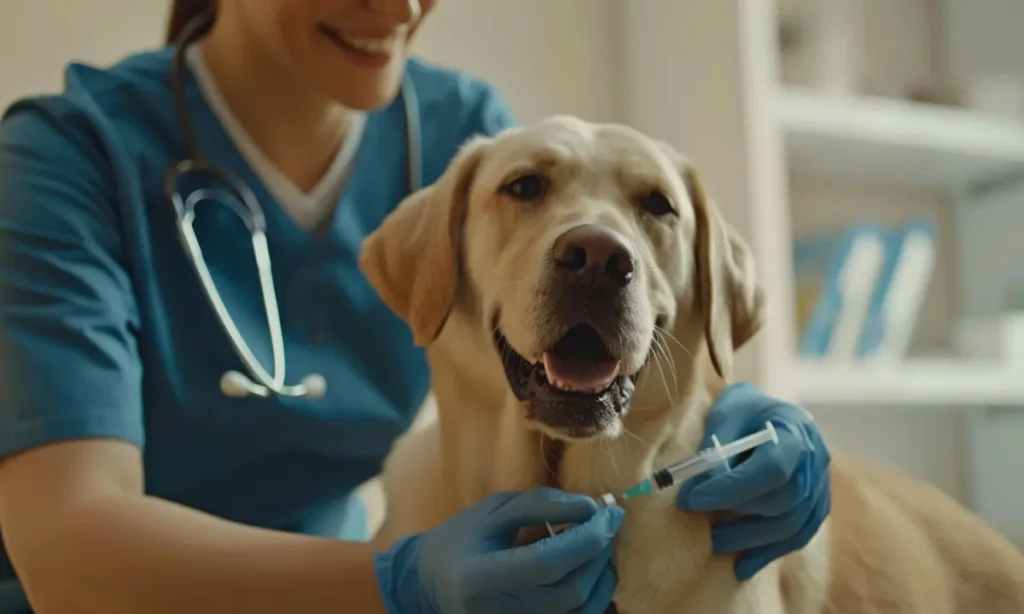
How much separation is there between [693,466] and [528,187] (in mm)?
311

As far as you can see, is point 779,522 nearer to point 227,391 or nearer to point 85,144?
point 227,391

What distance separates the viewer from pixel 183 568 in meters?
0.81

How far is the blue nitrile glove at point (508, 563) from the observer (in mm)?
753

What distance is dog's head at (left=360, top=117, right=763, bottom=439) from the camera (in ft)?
2.47

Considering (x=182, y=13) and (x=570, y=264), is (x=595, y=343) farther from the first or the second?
(x=182, y=13)

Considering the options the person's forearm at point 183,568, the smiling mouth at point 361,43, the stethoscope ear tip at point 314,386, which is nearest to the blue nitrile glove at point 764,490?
the person's forearm at point 183,568

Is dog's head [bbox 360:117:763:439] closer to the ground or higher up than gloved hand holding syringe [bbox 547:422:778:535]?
higher up

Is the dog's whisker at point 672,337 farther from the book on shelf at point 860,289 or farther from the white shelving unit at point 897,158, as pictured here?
the book on shelf at point 860,289

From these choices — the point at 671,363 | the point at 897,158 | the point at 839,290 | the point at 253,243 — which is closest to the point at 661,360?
the point at 671,363

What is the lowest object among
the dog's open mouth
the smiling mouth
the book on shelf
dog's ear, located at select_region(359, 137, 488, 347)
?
the book on shelf

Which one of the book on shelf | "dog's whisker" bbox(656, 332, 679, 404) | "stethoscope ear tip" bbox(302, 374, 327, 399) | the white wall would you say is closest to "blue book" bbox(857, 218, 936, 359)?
the book on shelf

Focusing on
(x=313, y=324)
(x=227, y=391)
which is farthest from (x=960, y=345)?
(x=227, y=391)

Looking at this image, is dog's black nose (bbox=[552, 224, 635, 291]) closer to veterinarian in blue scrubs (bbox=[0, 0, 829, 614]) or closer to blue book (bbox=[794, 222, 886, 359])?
veterinarian in blue scrubs (bbox=[0, 0, 829, 614])

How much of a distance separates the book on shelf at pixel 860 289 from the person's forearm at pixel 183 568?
1.19 m
